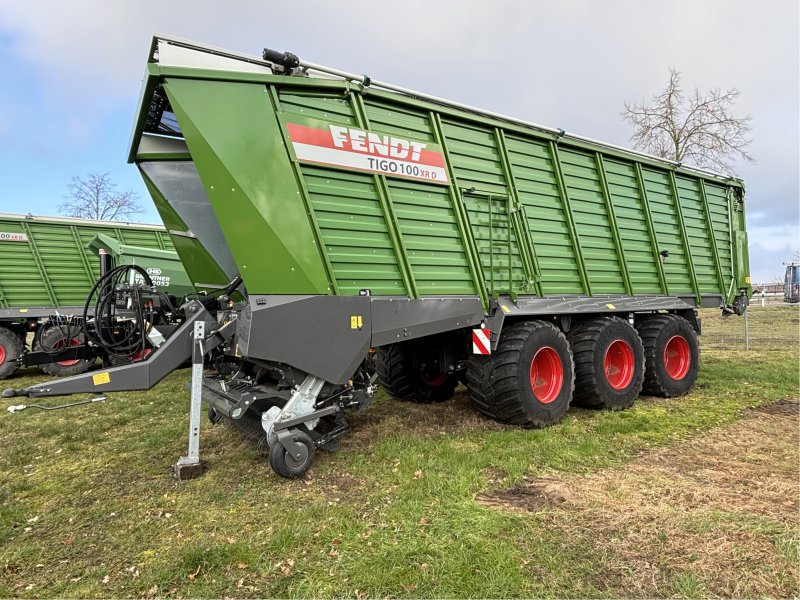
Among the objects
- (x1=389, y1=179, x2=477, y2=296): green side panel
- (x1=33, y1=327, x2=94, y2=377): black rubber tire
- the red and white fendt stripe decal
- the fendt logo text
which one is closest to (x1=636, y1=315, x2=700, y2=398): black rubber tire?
(x1=389, y1=179, x2=477, y2=296): green side panel

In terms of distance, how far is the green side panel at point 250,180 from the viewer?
12.3 feet

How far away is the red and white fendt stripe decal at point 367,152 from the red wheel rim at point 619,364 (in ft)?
11.0

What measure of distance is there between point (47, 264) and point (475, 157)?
1001 centimetres

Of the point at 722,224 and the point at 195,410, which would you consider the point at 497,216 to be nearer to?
the point at 195,410

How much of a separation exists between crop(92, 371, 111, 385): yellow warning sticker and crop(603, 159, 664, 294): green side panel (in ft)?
19.8

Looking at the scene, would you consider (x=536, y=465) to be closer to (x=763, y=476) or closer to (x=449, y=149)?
(x=763, y=476)

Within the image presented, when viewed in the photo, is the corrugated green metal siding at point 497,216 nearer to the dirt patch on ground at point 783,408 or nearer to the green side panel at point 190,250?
the green side panel at point 190,250

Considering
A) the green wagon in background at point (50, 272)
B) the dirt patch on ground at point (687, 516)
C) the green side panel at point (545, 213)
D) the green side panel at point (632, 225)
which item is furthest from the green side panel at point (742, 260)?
the green wagon in background at point (50, 272)

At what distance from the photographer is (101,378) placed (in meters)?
3.72

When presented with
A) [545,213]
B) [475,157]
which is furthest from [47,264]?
[545,213]

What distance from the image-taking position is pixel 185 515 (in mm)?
3389

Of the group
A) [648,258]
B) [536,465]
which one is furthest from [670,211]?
[536,465]

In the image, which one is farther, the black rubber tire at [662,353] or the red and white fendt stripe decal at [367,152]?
the black rubber tire at [662,353]

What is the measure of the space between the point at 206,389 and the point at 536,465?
3.16 metres
